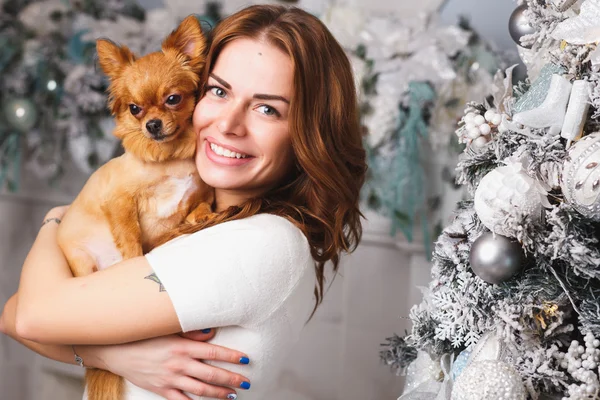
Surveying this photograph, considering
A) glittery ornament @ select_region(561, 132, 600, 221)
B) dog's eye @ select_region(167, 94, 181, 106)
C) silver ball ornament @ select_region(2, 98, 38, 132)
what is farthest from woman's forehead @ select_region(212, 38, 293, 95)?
silver ball ornament @ select_region(2, 98, 38, 132)

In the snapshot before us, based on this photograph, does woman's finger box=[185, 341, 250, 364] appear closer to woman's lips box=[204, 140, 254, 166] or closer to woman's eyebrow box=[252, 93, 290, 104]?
woman's lips box=[204, 140, 254, 166]

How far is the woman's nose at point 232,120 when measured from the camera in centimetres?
137

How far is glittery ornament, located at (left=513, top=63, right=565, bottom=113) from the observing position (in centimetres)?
107

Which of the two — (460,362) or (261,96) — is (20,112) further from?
(460,362)

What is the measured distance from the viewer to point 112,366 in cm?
131

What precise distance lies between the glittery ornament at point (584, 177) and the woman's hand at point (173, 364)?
2.39 feet

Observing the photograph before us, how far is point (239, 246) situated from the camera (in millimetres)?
1254

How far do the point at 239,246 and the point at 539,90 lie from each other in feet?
2.04

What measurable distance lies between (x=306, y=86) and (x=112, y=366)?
72 cm

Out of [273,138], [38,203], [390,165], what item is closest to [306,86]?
[273,138]

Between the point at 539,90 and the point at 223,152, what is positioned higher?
the point at 539,90

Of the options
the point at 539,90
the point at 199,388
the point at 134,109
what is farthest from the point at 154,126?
the point at 539,90

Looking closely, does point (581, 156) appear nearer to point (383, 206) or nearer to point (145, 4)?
point (383, 206)

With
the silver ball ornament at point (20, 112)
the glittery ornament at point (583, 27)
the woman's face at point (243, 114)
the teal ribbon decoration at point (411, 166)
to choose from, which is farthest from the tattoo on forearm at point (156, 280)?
the silver ball ornament at point (20, 112)
